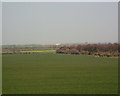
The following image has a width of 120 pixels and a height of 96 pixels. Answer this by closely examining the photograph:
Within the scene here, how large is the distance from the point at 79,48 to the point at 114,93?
88.2 ft

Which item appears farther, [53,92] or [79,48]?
[79,48]

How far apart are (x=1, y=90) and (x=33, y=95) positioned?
1.45 metres

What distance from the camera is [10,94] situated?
7.43m

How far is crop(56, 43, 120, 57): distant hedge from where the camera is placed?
1105 inches

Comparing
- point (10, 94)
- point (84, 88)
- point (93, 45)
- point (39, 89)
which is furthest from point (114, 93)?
point (93, 45)

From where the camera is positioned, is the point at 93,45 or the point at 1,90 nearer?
the point at 1,90

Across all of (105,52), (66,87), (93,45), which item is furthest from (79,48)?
(66,87)

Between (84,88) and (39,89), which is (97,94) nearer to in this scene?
(84,88)

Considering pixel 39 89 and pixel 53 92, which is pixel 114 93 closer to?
pixel 53 92

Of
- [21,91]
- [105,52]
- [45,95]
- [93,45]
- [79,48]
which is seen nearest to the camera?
[45,95]

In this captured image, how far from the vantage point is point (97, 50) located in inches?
1237

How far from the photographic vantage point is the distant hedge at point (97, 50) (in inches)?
1105

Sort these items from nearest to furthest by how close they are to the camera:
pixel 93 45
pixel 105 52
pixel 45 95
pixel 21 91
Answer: pixel 45 95
pixel 21 91
pixel 105 52
pixel 93 45

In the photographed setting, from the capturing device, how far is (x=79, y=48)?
34.3 meters
